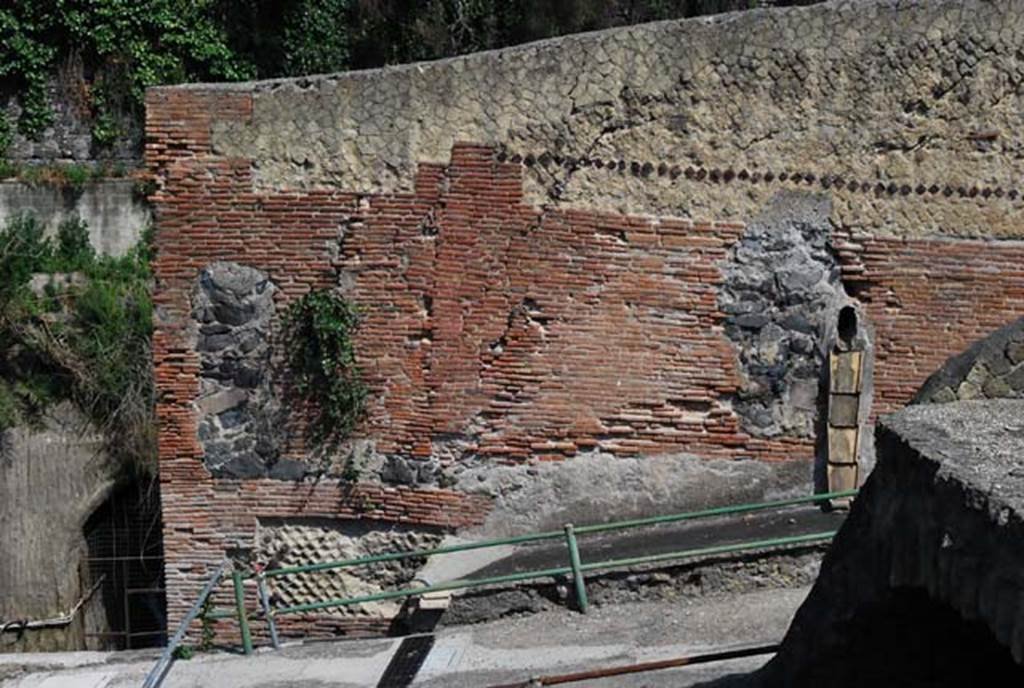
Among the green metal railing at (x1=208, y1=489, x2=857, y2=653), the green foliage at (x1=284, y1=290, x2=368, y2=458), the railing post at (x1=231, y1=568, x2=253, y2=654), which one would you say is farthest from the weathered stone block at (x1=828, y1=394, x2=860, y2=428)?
the railing post at (x1=231, y1=568, x2=253, y2=654)

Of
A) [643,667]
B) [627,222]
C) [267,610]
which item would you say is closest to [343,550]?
[267,610]

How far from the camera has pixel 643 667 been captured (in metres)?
7.53

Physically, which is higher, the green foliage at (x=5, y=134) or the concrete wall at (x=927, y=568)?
the green foliage at (x=5, y=134)

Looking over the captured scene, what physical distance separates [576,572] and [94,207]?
8.10 meters

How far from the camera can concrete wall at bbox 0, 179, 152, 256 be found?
15.2m

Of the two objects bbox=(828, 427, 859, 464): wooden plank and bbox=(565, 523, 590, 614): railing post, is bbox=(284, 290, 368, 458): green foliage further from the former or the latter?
bbox=(828, 427, 859, 464): wooden plank

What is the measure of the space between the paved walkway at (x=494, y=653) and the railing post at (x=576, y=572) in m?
0.08

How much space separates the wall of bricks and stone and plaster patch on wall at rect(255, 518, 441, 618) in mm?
210

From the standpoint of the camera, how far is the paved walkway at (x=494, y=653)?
8.26 meters

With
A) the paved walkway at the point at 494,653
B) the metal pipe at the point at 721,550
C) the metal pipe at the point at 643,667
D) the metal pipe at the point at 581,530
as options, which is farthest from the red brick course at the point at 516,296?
the metal pipe at the point at 643,667

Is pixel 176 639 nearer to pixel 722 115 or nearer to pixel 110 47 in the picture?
pixel 722 115

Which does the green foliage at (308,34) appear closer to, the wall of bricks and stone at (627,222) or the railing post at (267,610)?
the wall of bricks and stone at (627,222)

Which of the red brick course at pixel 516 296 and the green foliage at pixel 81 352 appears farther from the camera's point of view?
the green foliage at pixel 81 352

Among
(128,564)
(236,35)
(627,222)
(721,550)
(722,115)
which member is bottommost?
(128,564)
